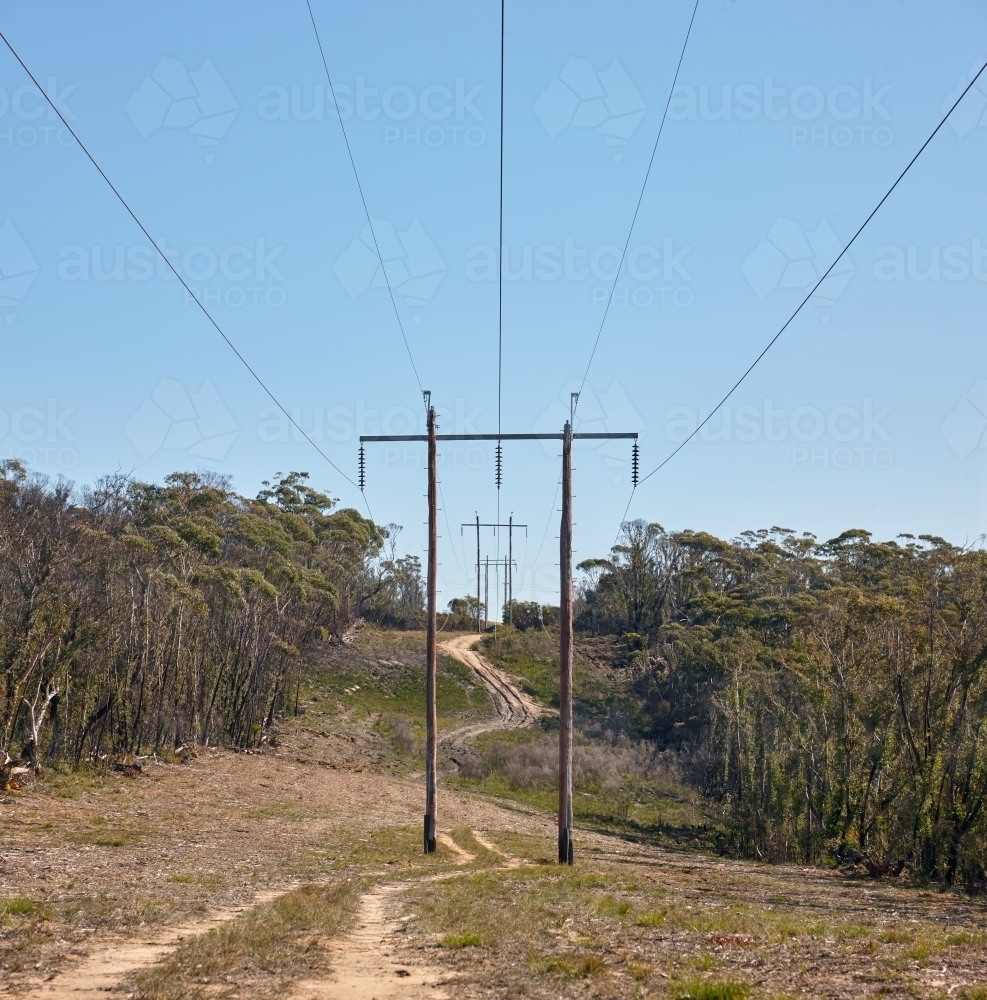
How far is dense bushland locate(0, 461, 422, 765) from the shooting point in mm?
29469

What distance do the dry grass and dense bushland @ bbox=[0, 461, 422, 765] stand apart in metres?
17.4

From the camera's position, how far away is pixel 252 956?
34.3ft

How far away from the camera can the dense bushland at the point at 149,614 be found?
96.7 feet

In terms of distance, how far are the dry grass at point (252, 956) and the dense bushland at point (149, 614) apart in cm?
1742

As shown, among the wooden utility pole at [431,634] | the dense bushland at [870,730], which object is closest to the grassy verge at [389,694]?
the dense bushland at [870,730]

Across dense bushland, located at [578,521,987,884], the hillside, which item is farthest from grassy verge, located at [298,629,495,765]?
the hillside

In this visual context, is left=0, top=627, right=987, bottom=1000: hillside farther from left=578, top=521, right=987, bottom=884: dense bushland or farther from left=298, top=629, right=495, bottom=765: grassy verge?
left=298, top=629, right=495, bottom=765: grassy verge

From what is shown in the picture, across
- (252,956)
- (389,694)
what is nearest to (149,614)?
(252,956)

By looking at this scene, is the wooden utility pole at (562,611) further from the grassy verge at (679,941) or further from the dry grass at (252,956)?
the dry grass at (252,956)

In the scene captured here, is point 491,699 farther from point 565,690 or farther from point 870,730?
point 565,690

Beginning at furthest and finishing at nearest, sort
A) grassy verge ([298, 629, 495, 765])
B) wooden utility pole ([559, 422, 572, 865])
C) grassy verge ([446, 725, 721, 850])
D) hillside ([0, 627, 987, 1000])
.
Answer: grassy verge ([298, 629, 495, 765])
grassy verge ([446, 725, 721, 850])
wooden utility pole ([559, 422, 572, 865])
hillside ([0, 627, 987, 1000])

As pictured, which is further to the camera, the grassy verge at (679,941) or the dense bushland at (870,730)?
the dense bushland at (870,730)

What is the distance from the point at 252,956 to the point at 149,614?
2797 cm

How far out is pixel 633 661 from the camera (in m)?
80.8
